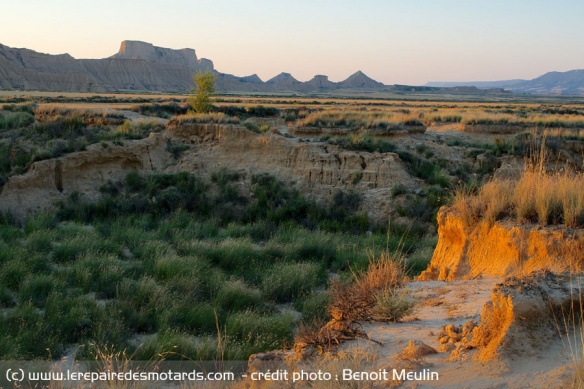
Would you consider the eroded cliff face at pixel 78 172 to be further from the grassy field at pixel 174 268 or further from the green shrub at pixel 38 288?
the green shrub at pixel 38 288

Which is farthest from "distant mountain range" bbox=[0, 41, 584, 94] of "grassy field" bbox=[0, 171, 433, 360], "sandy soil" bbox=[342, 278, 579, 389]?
"sandy soil" bbox=[342, 278, 579, 389]

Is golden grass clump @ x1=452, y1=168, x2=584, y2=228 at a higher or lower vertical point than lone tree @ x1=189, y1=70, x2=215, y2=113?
lower

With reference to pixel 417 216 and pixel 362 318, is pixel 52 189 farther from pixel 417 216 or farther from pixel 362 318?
pixel 362 318

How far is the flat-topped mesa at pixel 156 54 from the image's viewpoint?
161 meters

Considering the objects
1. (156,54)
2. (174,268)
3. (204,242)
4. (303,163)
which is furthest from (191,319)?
(156,54)

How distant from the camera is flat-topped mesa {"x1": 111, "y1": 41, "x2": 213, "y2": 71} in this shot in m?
161

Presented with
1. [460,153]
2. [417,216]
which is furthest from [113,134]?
[460,153]

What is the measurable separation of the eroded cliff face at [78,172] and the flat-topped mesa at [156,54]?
14016 centimetres

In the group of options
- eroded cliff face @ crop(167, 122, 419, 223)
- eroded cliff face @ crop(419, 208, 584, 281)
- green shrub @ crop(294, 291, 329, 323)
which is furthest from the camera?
eroded cliff face @ crop(167, 122, 419, 223)

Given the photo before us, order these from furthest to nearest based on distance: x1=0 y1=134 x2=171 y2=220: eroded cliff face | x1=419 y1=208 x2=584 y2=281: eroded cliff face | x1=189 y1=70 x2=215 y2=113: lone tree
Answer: x1=189 y1=70 x2=215 y2=113: lone tree, x1=0 y1=134 x2=171 y2=220: eroded cliff face, x1=419 y1=208 x2=584 y2=281: eroded cliff face

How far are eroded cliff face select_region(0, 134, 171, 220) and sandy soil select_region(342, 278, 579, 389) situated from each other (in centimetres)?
1332

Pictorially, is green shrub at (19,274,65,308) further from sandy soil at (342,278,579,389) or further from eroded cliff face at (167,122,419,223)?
eroded cliff face at (167,122,419,223)

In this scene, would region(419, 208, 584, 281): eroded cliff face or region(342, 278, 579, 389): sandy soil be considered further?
region(419, 208, 584, 281): eroded cliff face

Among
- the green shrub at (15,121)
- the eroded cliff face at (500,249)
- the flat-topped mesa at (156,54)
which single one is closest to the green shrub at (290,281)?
the eroded cliff face at (500,249)
